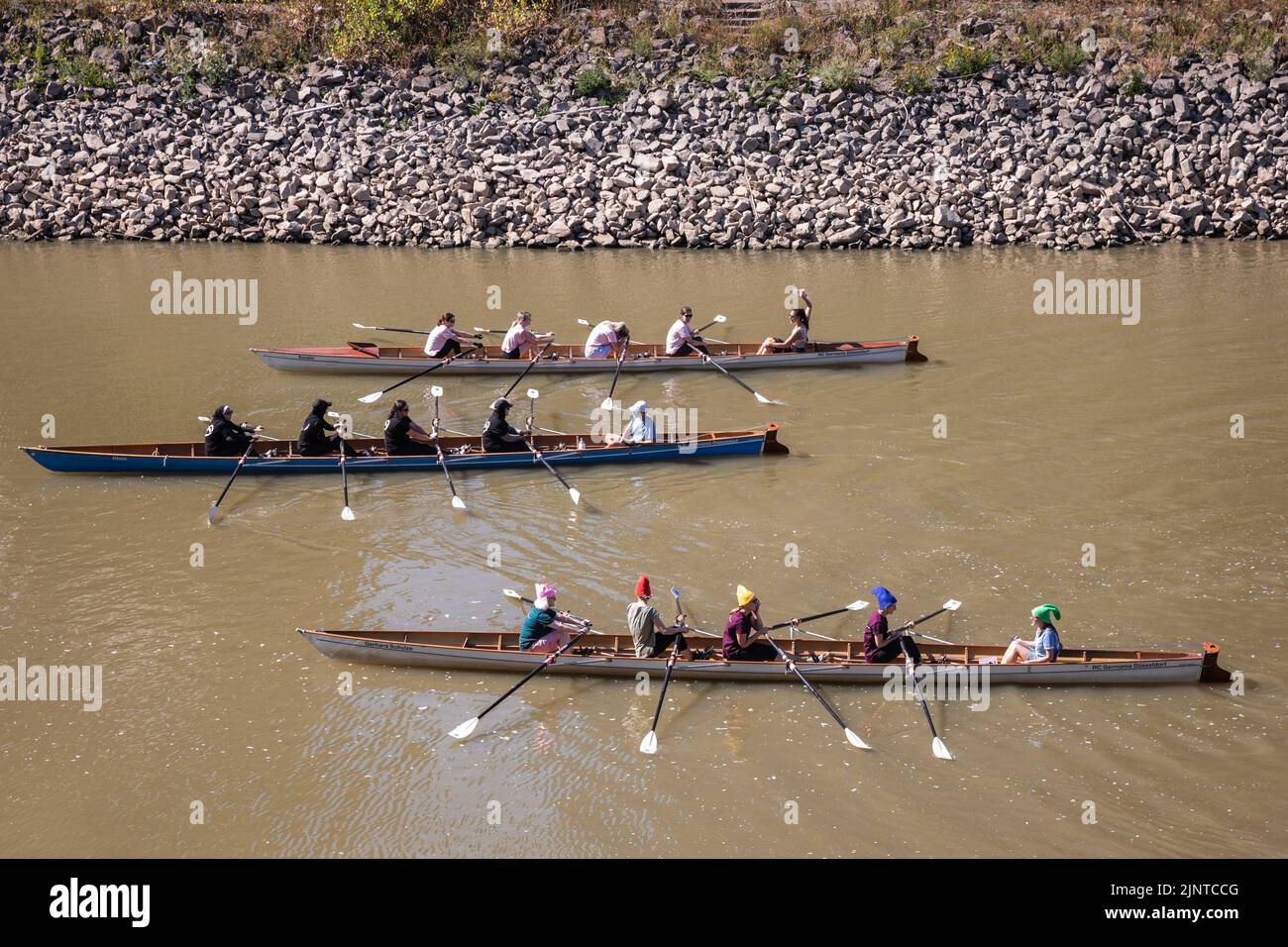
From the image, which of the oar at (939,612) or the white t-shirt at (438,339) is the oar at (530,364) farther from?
the oar at (939,612)

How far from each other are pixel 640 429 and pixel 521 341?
5085 mm

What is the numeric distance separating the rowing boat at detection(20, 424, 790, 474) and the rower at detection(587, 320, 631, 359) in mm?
4331

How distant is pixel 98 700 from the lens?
13.7 metres

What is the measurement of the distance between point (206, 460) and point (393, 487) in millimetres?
3057

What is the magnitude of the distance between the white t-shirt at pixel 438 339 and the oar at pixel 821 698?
12240mm

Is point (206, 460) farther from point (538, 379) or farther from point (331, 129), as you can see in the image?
point (331, 129)

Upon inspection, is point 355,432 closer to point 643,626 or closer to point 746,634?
point 643,626

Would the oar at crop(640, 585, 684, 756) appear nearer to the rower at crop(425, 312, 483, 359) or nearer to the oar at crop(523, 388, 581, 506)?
the oar at crop(523, 388, 581, 506)

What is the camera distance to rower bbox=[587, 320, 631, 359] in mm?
→ 24031

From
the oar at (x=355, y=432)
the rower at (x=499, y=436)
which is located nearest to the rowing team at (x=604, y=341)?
the oar at (x=355, y=432)

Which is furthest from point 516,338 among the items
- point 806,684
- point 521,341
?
point 806,684

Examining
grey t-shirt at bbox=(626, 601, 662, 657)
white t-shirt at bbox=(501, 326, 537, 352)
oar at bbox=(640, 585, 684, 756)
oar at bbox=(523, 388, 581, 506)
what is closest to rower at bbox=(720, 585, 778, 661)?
oar at bbox=(640, 585, 684, 756)

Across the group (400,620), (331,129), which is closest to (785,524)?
(400,620)

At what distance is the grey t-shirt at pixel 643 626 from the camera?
13.8m
